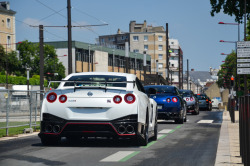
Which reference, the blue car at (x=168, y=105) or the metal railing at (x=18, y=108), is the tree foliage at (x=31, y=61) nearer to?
the blue car at (x=168, y=105)

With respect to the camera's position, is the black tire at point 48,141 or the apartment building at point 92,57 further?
the apartment building at point 92,57

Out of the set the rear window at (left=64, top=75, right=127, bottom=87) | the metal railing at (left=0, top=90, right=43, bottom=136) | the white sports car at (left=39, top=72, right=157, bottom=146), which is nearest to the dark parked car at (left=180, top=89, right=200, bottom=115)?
the metal railing at (left=0, top=90, right=43, bottom=136)

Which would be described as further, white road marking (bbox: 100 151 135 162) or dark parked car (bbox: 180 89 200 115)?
dark parked car (bbox: 180 89 200 115)

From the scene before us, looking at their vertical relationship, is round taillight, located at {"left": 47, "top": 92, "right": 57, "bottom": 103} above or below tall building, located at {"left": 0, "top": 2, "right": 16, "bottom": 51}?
below

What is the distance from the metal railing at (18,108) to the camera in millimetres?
16328

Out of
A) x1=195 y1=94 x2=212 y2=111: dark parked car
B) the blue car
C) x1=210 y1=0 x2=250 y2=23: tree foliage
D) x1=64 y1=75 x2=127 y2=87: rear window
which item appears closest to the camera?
x1=64 y1=75 x2=127 y2=87: rear window

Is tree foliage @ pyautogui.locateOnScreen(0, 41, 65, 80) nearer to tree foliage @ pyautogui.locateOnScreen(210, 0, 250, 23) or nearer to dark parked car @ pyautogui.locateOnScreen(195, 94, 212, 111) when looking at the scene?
dark parked car @ pyautogui.locateOnScreen(195, 94, 212, 111)

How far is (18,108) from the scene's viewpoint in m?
17.7

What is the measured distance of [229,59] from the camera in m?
137

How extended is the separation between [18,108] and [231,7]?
12.8 metres

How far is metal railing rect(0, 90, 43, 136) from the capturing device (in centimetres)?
1633

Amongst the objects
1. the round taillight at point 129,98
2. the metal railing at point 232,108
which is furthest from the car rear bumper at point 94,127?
the metal railing at point 232,108

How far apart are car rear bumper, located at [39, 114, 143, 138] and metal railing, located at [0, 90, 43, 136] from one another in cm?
526

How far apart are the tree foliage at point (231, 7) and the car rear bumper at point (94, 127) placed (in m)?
16.6
